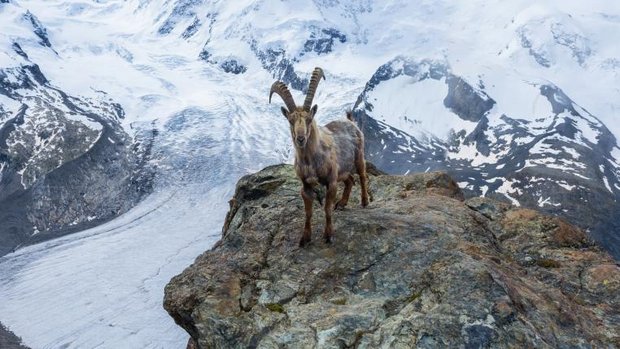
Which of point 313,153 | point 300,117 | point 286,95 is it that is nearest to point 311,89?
point 286,95

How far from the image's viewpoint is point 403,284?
39.9 feet

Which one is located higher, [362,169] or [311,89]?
[311,89]

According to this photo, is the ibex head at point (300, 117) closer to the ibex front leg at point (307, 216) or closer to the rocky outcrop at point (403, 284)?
the ibex front leg at point (307, 216)

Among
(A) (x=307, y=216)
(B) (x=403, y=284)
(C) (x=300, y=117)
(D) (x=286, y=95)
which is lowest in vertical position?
(B) (x=403, y=284)

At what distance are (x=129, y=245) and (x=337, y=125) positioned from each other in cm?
10080

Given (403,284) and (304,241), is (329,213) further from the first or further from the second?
(403,284)

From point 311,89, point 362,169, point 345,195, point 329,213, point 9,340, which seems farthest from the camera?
point 9,340

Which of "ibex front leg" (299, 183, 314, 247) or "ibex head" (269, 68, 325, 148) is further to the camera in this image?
"ibex front leg" (299, 183, 314, 247)

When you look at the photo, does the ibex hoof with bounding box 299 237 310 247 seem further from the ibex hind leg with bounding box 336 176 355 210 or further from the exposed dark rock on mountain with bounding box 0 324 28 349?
the exposed dark rock on mountain with bounding box 0 324 28 349

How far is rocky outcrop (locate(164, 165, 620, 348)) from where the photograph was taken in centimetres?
1082

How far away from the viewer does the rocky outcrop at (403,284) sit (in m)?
10.8

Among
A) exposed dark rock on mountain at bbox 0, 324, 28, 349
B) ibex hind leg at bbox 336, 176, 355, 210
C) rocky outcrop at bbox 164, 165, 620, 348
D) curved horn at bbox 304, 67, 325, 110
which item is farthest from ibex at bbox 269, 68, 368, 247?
exposed dark rock on mountain at bbox 0, 324, 28, 349

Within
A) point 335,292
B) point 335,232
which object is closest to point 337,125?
point 335,232

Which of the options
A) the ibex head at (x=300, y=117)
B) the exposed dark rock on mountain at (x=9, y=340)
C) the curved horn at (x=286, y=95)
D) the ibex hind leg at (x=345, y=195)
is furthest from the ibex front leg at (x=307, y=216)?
the exposed dark rock on mountain at (x=9, y=340)
